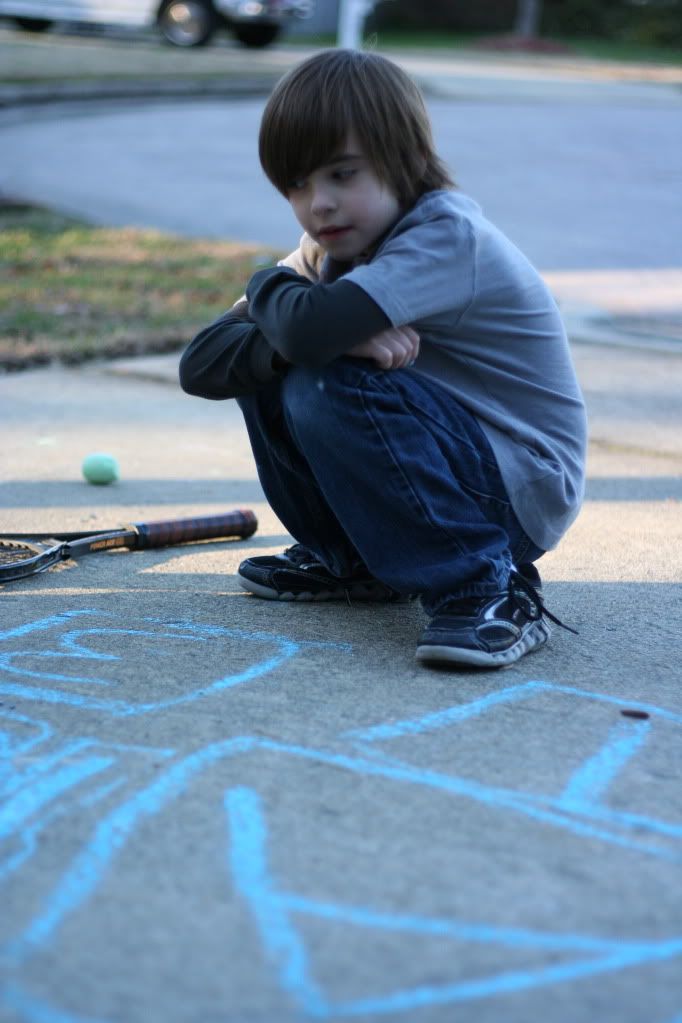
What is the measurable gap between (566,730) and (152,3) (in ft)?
55.8

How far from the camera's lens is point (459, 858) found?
1543mm

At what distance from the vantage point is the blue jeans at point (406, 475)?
216 centimetres

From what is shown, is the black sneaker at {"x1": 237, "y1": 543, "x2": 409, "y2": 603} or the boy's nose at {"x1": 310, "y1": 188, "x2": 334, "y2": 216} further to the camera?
the black sneaker at {"x1": 237, "y1": 543, "x2": 409, "y2": 603}

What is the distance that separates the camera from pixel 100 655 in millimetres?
2174

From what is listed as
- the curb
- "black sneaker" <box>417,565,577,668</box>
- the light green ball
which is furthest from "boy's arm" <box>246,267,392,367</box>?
the curb

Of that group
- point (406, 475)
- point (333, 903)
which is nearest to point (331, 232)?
point (406, 475)

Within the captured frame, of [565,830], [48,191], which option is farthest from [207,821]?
[48,191]

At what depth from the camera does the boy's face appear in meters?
2.21

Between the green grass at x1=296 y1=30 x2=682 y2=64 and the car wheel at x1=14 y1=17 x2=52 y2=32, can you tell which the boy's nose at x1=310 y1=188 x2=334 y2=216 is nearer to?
the car wheel at x1=14 y1=17 x2=52 y2=32

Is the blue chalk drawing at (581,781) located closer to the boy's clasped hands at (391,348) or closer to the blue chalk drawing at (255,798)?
the blue chalk drawing at (255,798)

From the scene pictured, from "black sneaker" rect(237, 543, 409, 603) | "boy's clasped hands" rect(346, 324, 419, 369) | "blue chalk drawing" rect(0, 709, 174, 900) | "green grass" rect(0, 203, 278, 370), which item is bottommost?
"green grass" rect(0, 203, 278, 370)

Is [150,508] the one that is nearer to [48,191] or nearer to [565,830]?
[565,830]

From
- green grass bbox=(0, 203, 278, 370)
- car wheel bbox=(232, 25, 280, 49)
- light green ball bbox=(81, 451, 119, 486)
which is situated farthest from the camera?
car wheel bbox=(232, 25, 280, 49)

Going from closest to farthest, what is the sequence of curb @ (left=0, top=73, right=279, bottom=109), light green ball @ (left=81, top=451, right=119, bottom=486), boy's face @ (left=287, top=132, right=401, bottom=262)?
1. boy's face @ (left=287, top=132, right=401, bottom=262)
2. light green ball @ (left=81, top=451, right=119, bottom=486)
3. curb @ (left=0, top=73, right=279, bottom=109)
